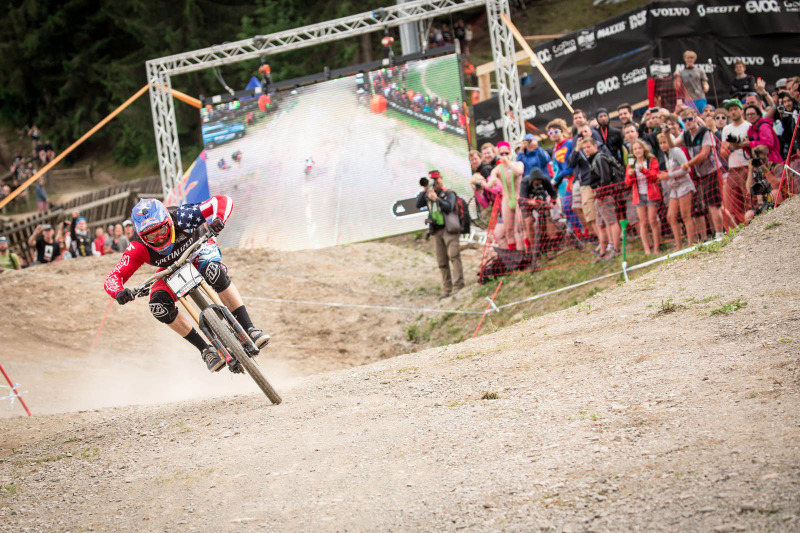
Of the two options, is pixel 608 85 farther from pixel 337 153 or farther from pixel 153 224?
pixel 153 224

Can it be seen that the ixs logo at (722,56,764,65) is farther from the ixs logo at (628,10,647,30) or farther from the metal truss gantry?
the metal truss gantry

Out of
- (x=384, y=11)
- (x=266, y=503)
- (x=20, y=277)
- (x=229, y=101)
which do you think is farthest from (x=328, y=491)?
(x=229, y=101)

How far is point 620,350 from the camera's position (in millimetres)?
6996

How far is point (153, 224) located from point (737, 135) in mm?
7345

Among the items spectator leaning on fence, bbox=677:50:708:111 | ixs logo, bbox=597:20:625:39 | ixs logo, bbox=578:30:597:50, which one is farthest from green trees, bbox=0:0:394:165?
spectator leaning on fence, bbox=677:50:708:111

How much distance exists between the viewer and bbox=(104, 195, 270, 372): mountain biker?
24.5ft

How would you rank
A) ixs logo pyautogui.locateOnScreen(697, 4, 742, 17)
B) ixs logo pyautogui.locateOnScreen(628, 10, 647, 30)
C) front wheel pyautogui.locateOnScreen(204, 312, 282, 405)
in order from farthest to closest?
ixs logo pyautogui.locateOnScreen(628, 10, 647, 30) → ixs logo pyautogui.locateOnScreen(697, 4, 742, 17) → front wheel pyautogui.locateOnScreen(204, 312, 282, 405)

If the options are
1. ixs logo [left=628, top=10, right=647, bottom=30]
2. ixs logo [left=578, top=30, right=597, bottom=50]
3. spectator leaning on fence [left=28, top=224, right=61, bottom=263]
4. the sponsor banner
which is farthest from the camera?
spectator leaning on fence [left=28, top=224, right=61, bottom=263]

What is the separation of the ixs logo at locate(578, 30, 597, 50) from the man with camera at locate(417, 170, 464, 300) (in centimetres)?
614

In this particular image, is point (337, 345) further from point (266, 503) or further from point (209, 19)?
point (209, 19)

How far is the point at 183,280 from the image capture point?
748 centimetres

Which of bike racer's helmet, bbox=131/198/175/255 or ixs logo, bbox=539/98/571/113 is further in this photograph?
ixs logo, bbox=539/98/571/113

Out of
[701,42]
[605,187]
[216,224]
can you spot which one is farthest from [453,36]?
[216,224]

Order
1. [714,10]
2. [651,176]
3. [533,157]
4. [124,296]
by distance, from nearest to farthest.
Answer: [124,296], [651,176], [533,157], [714,10]
